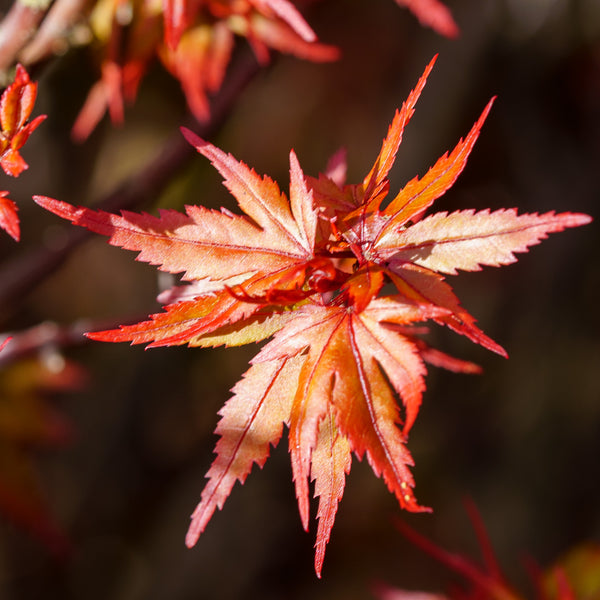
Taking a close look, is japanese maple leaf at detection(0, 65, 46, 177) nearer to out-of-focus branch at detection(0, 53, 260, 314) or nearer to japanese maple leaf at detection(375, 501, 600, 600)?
out-of-focus branch at detection(0, 53, 260, 314)

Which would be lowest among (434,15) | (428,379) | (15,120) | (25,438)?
(428,379)

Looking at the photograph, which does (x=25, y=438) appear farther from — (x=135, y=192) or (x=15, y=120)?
(x=15, y=120)

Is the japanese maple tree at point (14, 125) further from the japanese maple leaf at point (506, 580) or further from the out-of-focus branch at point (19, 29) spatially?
the japanese maple leaf at point (506, 580)

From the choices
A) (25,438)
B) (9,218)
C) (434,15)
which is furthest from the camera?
(25,438)

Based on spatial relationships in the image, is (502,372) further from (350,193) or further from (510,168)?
(350,193)

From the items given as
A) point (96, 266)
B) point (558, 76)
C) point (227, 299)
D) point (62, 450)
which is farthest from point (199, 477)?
point (558, 76)

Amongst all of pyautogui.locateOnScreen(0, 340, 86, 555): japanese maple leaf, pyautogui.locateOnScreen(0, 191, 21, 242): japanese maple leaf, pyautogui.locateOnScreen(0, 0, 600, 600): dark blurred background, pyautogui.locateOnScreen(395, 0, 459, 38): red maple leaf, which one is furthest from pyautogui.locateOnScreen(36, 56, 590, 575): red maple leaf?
pyautogui.locateOnScreen(0, 0, 600, 600): dark blurred background

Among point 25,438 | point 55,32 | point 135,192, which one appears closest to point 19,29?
point 55,32
